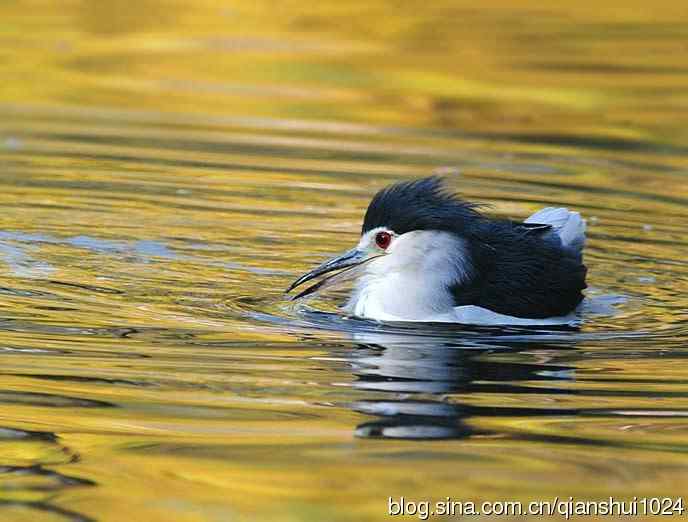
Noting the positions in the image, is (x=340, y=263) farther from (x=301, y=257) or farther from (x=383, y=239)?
(x=301, y=257)

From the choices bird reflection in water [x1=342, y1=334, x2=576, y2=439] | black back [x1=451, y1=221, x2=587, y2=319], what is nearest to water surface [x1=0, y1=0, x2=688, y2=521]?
bird reflection in water [x1=342, y1=334, x2=576, y2=439]

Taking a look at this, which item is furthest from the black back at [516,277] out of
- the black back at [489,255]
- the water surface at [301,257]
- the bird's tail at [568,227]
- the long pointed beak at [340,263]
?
the long pointed beak at [340,263]

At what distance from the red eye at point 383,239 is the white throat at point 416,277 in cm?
4

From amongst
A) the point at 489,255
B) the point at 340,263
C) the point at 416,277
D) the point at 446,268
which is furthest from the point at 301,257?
the point at 489,255

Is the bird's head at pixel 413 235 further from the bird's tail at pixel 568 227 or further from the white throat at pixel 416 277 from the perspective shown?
the bird's tail at pixel 568 227

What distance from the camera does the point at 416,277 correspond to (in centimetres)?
910

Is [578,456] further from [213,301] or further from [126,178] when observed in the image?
[126,178]

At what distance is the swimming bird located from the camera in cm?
895

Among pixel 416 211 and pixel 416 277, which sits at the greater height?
pixel 416 211

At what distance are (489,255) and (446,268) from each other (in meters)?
0.24

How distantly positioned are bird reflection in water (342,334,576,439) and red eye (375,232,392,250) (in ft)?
2.47

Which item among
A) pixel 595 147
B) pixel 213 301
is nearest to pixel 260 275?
pixel 213 301

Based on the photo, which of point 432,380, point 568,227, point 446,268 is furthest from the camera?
point 568,227

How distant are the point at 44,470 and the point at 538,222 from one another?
4550 millimetres
